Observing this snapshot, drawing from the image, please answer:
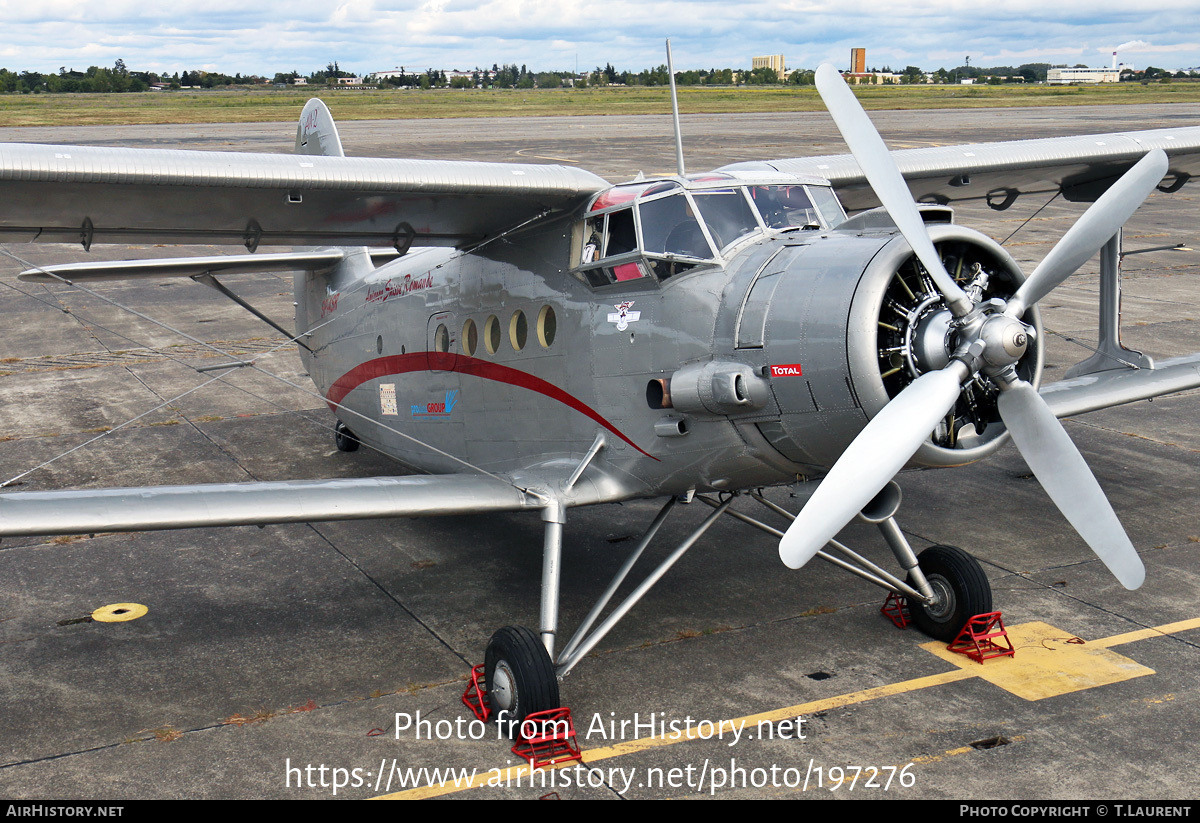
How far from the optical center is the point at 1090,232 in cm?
638

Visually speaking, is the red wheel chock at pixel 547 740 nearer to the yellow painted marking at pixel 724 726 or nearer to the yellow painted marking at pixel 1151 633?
the yellow painted marking at pixel 724 726

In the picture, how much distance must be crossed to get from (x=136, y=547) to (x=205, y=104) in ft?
314

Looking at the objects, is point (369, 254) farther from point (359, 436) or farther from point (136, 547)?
point (136, 547)

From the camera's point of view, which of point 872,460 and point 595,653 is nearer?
point 872,460

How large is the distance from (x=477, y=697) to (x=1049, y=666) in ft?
12.5

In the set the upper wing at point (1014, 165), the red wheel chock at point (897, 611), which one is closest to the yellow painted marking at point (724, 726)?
the red wheel chock at point (897, 611)

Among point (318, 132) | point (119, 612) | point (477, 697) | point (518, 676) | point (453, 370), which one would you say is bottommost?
point (119, 612)

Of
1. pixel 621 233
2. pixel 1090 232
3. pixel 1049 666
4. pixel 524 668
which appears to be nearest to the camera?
pixel 1090 232

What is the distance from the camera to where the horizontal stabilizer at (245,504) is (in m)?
6.54

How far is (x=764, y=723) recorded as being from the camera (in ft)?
22.0

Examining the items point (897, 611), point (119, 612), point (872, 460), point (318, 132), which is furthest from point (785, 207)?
point (318, 132)

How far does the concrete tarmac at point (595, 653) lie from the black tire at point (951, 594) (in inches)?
9.3

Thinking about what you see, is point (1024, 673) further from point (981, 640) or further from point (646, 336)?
point (646, 336)
